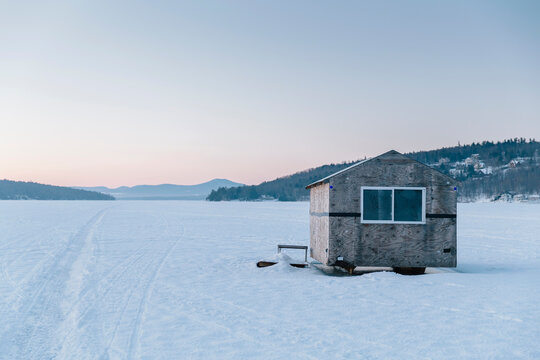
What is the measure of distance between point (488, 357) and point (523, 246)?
1616 centimetres

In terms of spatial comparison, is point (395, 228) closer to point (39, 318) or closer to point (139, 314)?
point (139, 314)

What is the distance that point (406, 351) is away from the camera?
19.4 feet

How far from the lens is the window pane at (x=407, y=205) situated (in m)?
12.0

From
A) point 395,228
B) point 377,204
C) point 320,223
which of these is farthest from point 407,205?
point 320,223

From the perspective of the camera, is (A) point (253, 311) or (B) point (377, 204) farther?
(B) point (377, 204)

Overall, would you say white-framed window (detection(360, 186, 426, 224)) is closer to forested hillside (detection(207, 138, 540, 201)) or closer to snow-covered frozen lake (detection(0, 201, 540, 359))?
snow-covered frozen lake (detection(0, 201, 540, 359))

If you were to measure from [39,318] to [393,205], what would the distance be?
9.09 metres

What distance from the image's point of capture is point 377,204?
1210 cm

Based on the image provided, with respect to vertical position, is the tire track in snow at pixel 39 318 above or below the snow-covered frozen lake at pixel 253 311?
below

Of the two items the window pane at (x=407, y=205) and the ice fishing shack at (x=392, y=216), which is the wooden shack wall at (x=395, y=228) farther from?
the window pane at (x=407, y=205)

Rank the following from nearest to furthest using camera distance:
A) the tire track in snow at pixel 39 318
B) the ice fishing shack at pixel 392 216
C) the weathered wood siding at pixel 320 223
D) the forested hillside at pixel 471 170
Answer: the tire track in snow at pixel 39 318 → the ice fishing shack at pixel 392 216 → the weathered wood siding at pixel 320 223 → the forested hillside at pixel 471 170

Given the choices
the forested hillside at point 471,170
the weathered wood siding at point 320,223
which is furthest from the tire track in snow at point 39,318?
the forested hillside at point 471,170

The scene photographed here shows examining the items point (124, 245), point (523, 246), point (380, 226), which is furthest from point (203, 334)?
point (523, 246)

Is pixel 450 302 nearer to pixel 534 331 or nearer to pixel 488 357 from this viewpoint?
pixel 534 331
